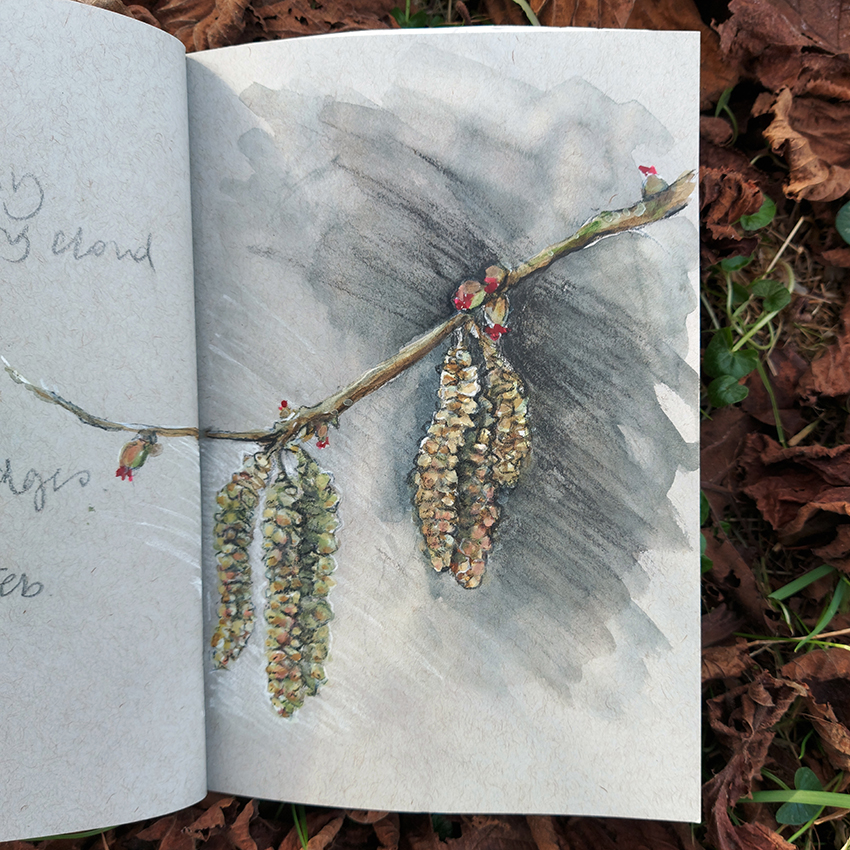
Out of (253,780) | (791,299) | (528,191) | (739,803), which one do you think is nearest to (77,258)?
(528,191)

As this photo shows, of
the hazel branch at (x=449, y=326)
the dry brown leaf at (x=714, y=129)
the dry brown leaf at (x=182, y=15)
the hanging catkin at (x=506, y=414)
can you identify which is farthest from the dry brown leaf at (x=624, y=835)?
the dry brown leaf at (x=182, y=15)

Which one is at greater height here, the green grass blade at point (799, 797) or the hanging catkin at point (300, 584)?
the hanging catkin at point (300, 584)

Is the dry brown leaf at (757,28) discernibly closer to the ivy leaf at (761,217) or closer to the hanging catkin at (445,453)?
the ivy leaf at (761,217)

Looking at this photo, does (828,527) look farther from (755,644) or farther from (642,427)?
(642,427)

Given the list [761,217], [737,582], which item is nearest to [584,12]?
[761,217]

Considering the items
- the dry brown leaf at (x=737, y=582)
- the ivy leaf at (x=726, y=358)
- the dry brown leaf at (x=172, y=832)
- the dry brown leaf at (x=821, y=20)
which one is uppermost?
the dry brown leaf at (x=821, y=20)

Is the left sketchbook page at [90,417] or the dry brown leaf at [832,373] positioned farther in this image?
the dry brown leaf at [832,373]

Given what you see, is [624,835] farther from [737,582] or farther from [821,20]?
[821,20]
